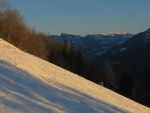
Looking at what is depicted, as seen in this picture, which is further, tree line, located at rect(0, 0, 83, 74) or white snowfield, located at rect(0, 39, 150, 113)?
tree line, located at rect(0, 0, 83, 74)

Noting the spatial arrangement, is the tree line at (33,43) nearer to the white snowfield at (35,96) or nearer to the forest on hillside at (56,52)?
the forest on hillside at (56,52)

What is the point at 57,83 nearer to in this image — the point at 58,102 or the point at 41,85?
the point at 41,85

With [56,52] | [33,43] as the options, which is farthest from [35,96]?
[56,52]

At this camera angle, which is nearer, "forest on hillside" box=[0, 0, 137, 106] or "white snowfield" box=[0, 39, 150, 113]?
"white snowfield" box=[0, 39, 150, 113]

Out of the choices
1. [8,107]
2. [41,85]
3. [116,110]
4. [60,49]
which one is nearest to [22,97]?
[8,107]

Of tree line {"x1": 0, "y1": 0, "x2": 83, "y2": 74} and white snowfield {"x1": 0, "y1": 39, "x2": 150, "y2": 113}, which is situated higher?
tree line {"x1": 0, "y1": 0, "x2": 83, "y2": 74}

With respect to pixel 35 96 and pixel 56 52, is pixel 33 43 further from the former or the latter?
pixel 35 96

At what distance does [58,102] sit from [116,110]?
6.18 meters

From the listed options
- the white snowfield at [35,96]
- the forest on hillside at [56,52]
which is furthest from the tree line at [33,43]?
the white snowfield at [35,96]

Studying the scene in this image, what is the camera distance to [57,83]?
28.4 m

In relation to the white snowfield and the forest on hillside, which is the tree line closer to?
the forest on hillside

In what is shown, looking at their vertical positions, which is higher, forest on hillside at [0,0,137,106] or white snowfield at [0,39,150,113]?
forest on hillside at [0,0,137,106]

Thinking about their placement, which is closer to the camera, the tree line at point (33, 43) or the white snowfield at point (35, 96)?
the white snowfield at point (35, 96)

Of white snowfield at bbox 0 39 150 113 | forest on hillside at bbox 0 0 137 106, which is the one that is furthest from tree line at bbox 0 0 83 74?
white snowfield at bbox 0 39 150 113
